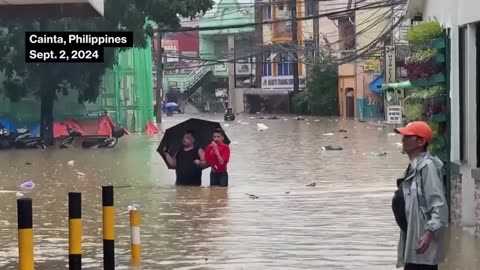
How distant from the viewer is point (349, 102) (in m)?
70.0

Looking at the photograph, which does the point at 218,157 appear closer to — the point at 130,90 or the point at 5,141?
the point at 5,141

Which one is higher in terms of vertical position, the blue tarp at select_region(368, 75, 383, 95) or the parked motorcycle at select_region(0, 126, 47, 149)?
the blue tarp at select_region(368, 75, 383, 95)

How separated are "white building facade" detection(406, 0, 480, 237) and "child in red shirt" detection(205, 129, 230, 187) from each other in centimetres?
629

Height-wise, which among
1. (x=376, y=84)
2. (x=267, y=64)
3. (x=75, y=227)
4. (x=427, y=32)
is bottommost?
(x=75, y=227)

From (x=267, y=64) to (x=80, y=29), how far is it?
5462 cm

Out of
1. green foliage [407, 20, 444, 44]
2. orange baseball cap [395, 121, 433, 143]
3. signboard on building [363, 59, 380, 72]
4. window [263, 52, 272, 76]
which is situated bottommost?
orange baseball cap [395, 121, 433, 143]

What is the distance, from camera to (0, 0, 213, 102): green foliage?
119ft

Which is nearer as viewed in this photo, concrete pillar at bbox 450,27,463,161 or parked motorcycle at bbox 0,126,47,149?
concrete pillar at bbox 450,27,463,161

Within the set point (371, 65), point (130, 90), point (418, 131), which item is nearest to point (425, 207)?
point (418, 131)

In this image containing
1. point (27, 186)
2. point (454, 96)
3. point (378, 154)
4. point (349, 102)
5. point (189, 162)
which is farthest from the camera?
point (349, 102)

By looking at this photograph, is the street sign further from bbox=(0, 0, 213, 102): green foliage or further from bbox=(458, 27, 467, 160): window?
bbox=(458, 27, 467, 160): window

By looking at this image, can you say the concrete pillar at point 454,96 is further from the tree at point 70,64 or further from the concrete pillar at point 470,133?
the tree at point 70,64

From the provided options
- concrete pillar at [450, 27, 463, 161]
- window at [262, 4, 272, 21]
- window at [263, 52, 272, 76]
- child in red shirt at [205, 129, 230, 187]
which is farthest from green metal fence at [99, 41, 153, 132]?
window at [262, 4, 272, 21]

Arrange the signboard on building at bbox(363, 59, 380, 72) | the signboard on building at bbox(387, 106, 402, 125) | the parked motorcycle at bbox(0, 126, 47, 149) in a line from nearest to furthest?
the parked motorcycle at bbox(0, 126, 47, 149), the signboard on building at bbox(387, 106, 402, 125), the signboard on building at bbox(363, 59, 380, 72)
